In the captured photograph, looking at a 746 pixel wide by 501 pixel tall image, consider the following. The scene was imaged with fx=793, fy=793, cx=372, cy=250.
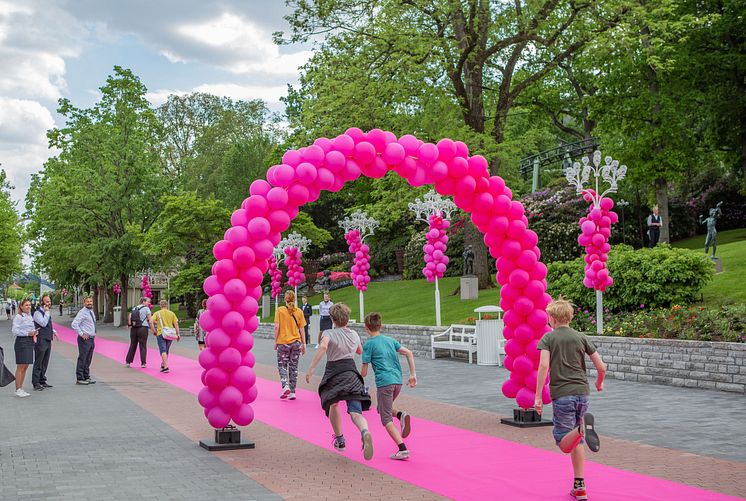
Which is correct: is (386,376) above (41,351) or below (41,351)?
above

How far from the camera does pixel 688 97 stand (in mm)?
35625

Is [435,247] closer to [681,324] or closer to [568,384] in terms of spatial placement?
[681,324]

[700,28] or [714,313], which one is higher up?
[700,28]

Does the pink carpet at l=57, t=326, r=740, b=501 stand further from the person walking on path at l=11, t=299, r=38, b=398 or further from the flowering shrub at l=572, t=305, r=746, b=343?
the flowering shrub at l=572, t=305, r=746, b=343

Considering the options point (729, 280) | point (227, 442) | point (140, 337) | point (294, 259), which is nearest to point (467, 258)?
point (294, 259)

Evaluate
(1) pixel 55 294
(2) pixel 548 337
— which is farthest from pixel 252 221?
(1) pixel 55 294

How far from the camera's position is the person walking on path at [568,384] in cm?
696

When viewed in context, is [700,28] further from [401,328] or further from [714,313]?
[714,313]

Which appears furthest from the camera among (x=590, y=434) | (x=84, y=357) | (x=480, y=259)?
(x=480, y=259)

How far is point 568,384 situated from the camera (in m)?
7.08

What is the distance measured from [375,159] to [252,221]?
1.88 meters

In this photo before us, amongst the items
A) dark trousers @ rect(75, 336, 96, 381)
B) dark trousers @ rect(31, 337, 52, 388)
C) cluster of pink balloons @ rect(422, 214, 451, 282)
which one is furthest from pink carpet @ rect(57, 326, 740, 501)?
cluster of pink balloons @ rect(422, 214, 451, 282)

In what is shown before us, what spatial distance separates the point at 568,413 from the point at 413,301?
27687mm

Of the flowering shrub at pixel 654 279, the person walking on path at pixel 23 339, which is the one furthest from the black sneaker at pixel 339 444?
the flowering shrub at pixel 654 279
